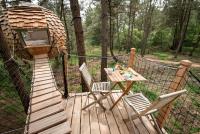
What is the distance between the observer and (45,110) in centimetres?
226

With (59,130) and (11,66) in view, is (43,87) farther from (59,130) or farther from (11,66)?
(59,130)

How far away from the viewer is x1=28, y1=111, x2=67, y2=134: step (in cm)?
188

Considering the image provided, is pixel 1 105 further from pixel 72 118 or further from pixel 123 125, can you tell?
pixel 123 125

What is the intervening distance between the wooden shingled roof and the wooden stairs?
3.59 feet

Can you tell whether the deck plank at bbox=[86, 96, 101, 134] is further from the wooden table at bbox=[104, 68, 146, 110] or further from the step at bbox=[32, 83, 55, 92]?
the step at bbox=[32, 83, 55, 92]

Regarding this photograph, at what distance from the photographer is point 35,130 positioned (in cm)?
186

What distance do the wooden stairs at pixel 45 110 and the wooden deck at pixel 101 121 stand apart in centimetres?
103

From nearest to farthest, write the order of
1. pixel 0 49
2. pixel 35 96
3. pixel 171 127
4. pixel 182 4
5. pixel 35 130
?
pixel 35 130
pixel 35 96
pixel 0 49
pixel 171 127
pixel 182 4

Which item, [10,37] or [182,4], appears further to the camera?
[182,4]

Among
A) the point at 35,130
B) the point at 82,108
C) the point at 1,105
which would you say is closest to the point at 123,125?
the point at 82,108

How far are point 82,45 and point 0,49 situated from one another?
2957 mm

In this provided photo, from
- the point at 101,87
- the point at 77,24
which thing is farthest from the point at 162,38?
the point at 101,87

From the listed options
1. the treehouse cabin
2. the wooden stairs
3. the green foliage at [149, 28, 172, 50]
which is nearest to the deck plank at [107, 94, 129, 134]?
the wooden stairs

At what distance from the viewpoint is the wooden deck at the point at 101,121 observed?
3.42 meters
